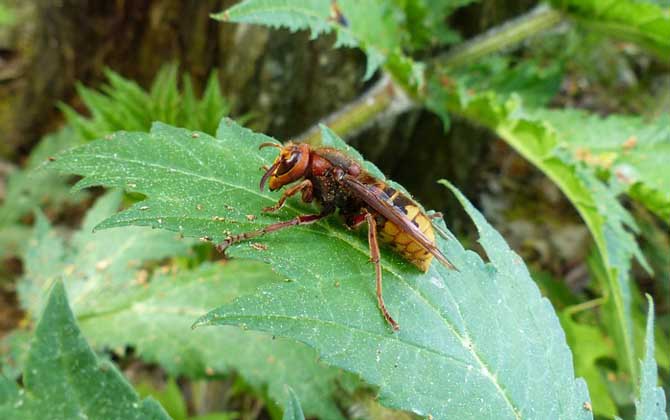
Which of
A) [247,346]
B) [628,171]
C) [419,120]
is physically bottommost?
[247,346]

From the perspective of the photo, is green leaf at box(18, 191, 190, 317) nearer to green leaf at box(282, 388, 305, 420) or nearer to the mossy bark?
the mossy bark

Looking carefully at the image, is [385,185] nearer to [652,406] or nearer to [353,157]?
[353,157]

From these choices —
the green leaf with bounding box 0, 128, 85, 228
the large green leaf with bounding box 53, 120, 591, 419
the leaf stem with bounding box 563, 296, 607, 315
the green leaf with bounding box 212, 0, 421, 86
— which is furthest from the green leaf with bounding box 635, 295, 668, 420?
the green leaf with bounding box 0, 128, 85, 228

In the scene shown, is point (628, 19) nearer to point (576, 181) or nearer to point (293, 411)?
point (576, 181)

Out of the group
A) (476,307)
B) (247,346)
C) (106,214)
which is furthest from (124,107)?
(476,307)

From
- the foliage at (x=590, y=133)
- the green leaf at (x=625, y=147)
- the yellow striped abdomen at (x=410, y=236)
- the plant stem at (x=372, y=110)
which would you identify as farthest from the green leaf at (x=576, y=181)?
the yellow striped abdomen at (x=410, y=236)

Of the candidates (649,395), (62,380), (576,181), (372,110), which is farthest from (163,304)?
(649,395)

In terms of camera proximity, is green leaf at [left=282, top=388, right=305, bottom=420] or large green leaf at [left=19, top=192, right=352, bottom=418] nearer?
green leaf at [left=282, top=388, right=305, bottom=420]
